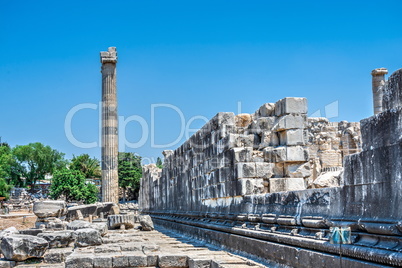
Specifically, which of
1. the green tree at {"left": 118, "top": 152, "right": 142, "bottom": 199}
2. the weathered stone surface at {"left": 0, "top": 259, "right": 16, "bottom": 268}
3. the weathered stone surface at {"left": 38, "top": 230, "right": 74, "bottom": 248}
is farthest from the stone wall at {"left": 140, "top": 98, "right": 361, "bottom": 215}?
the green tree at {"left": 118, "top": 152, "right": 142, "bottom": 199}

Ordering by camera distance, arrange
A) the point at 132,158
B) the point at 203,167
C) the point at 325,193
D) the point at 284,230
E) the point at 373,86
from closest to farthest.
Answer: the point at 325,193, the point at 284,230, the point at 203,167, the point at 373,86, the point at 132,158

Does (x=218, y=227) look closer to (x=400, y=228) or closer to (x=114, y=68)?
(x=400, y=228)

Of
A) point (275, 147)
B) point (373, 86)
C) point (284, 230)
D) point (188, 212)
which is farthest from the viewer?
point (373, 86)

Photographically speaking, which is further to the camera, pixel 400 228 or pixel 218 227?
pixel 218 227

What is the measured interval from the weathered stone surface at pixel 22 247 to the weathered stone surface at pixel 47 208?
322 inches

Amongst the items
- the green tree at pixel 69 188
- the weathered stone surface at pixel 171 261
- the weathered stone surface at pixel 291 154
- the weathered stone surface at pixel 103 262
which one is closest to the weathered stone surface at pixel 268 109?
the weathered stone surface at pixel 291 154

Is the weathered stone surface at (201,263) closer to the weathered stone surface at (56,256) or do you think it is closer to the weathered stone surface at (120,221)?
the weathered stone surface at (56,256)

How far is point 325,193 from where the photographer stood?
5715 mm

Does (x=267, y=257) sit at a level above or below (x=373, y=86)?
below

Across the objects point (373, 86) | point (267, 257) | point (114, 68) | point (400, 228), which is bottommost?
point (267, 257)

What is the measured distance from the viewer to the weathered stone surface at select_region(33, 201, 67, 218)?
59.7ft

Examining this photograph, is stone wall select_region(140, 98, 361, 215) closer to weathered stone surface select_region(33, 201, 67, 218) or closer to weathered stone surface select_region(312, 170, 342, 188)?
weathered stone surface select_region(312, 170, 342, 188)

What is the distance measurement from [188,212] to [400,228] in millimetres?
10442

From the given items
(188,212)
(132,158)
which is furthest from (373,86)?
(132,158)
